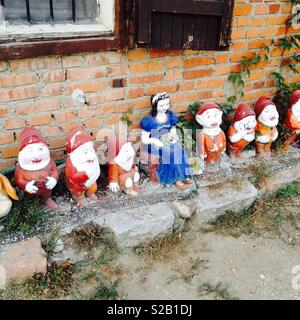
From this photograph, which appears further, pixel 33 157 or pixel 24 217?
pixel 24 217

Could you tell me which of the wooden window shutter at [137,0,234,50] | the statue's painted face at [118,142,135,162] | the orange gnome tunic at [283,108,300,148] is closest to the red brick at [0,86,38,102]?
the statue's painted face at [118,142,135,162]

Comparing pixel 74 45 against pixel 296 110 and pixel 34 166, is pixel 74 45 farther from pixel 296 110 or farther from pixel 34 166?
pixel 296 110

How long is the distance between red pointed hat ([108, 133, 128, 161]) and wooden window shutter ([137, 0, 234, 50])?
28.8 inches

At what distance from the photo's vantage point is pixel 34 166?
300 cm

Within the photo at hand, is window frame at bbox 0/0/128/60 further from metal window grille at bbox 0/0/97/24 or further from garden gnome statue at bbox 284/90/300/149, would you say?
garden gnome statue at bbox 284/90/300/149

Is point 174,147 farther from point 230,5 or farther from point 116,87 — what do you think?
point 230,5

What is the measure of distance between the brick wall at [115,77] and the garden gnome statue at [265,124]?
12.0 inches

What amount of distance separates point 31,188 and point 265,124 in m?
2.14

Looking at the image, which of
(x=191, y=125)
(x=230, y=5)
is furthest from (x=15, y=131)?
(x=230, y=5)

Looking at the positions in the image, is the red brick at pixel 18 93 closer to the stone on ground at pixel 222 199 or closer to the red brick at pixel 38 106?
the red brick at pixel 38 106

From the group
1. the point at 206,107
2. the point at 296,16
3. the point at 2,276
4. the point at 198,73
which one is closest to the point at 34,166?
the point at 2,276

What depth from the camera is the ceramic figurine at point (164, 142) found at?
3.48 m

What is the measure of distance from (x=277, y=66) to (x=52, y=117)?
226cm

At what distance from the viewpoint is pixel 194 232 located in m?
3.60
